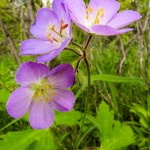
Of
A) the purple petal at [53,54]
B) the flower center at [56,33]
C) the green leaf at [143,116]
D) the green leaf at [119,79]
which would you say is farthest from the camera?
the green leaf at [143,116]

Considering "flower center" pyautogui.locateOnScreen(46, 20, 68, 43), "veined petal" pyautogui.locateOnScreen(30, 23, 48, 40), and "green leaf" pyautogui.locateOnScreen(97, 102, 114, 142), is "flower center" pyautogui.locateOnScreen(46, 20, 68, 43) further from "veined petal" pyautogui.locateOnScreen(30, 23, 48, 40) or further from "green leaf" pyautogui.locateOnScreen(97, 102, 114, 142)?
"green leaf" pyautogui.locateOnScreen(97, 102, 114, 142)

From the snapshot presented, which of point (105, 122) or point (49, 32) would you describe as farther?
point (105, 122)

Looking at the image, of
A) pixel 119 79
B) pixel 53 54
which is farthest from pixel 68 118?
pixel 53 54

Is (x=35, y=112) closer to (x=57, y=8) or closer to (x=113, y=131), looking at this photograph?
(x=57, y=8)

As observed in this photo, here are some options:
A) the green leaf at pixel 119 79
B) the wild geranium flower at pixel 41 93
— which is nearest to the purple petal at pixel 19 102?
the wild geranium flower at pixel 41 93

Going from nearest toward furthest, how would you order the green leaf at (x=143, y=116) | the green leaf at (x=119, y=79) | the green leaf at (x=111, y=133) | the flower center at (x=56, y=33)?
the flower center at (x=56, y=33) < the green leaf at (x=119, y=79) < the green leaf at (x=111, y=133) < the green leaf at (x=143, y=116)

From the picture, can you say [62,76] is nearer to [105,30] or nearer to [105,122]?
[105,30]

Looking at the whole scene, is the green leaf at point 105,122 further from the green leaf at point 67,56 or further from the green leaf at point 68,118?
the green leaf at point 67,56
